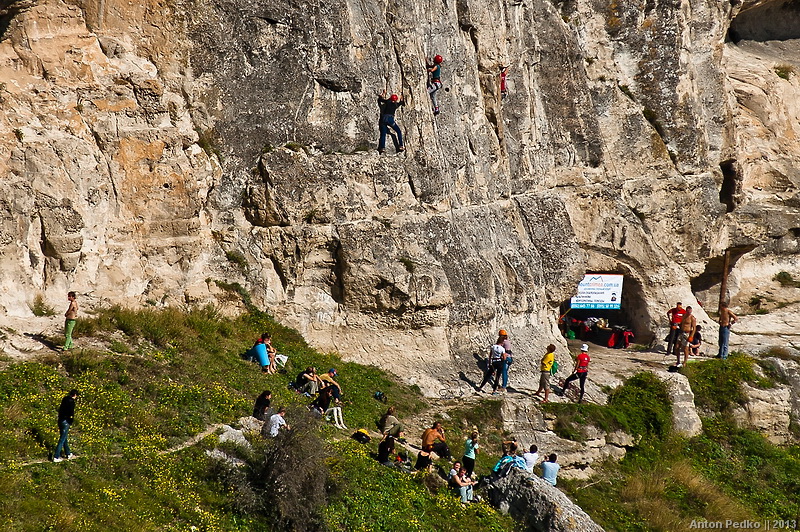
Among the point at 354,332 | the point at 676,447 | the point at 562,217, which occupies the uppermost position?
the point at 562,217

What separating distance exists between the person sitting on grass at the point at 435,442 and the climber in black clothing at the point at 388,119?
270 inches

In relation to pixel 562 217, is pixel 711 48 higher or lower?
higher

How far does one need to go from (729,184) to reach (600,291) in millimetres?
7793

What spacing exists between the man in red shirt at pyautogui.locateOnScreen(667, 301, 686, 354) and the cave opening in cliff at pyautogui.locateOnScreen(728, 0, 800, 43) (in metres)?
14.3

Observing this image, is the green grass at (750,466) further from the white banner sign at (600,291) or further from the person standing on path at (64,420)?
the person standing on path at (64,420)

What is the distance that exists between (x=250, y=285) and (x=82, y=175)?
171 inches

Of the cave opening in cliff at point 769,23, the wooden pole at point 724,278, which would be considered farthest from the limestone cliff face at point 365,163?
the cave opening in cliff at point 769,23

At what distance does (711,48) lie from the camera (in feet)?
107

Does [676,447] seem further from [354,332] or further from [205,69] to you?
[205,69]

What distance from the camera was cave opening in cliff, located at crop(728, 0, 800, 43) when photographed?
3834 cm

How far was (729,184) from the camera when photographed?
113 feet

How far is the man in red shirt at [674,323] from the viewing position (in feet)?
93.1

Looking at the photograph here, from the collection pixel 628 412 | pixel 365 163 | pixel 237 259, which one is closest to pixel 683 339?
pixel 628 412

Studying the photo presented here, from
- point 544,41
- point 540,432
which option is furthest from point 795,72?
point 540,432
